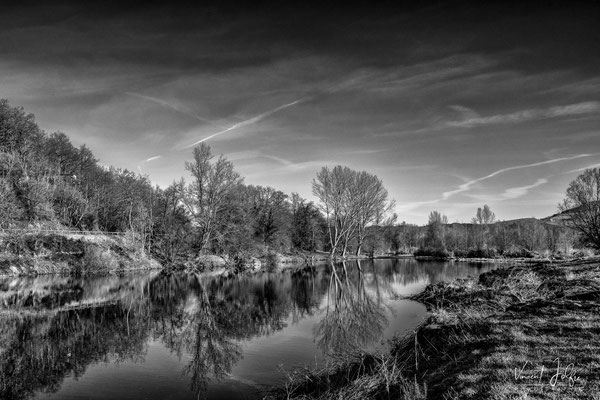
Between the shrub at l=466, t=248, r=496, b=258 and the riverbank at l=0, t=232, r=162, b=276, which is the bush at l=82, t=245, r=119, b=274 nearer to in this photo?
the riverbank at l=0, t=232, r=162, b=276

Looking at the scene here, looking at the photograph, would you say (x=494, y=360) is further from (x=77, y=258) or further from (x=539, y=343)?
(x=77, y=258)

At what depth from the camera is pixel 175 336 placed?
580 inches

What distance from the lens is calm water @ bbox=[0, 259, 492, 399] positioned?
31.8 ft

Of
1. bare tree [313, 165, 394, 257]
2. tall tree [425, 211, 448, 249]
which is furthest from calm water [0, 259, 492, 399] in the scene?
tall tree [425, 211, 448, 249]

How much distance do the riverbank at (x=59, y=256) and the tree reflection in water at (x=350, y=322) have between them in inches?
1085

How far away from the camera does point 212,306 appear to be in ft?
69.8

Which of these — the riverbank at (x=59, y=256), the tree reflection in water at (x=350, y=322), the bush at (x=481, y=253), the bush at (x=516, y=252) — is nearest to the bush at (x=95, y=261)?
the riverbank at (x=59, y=256)

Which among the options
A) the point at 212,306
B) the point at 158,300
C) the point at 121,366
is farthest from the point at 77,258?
the point at 121,366

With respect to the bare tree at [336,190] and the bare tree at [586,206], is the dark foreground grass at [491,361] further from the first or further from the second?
the bare tree at [336,190]

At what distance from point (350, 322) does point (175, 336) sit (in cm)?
761

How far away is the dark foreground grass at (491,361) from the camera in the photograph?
5.95m

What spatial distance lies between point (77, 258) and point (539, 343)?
4453 cm

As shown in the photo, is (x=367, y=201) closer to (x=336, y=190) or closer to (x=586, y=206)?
(x=336, y=190)
